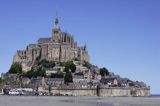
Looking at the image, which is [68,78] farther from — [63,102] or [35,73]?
[63,102]

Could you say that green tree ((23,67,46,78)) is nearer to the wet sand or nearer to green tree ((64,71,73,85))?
green tree ((64,71,73,85))

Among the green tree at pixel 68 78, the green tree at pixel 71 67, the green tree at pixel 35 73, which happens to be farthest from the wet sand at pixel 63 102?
the green tree at pixel 71 67

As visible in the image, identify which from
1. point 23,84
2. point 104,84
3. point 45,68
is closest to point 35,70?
point 45,68

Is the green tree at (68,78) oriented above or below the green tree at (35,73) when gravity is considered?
below

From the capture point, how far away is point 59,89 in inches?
7136

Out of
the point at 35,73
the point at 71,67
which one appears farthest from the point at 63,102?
the point at 71,67

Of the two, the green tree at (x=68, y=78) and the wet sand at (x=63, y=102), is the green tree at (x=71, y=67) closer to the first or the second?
the green tree at (x=68, y=78)

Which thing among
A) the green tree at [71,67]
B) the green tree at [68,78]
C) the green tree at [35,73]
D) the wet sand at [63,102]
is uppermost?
the green tree at [71,67]

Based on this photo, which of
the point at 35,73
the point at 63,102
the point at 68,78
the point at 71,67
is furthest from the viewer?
the point at 71,67

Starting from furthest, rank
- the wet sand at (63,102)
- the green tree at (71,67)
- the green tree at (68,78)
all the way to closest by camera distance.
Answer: the green tree at (71,67) < the green tree at (68,78) < the wet sand at (63,102)

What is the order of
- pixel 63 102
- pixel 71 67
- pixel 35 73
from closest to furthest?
pixel 63 102, pixel 35 73, pixel 71 67

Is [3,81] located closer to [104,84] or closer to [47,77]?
[47,77]

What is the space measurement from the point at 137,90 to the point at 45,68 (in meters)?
36.1

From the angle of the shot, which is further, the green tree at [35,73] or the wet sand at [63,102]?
the green tree at [35,73]
